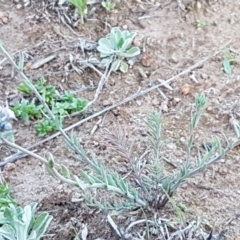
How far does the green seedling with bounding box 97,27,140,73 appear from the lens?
2.49 metres

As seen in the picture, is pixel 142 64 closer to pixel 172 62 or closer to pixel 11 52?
pixel 172 62

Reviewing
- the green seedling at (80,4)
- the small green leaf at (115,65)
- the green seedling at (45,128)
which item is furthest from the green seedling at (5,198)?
the green seedling at (80,4)

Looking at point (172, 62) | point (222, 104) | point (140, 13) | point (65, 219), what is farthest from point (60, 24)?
point (65, 219)

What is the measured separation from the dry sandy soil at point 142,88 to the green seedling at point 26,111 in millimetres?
33

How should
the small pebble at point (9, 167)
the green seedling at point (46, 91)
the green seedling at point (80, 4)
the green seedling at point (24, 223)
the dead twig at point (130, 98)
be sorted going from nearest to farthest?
1. the green seedling at point (24, 223)
2. the small pebble at point (9, 167)
3. the dead twig at point (130, 98)
4. the green seedling at point (46, 91)
5. the green seedling at point (80, 4)

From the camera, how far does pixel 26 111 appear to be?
2.31 m

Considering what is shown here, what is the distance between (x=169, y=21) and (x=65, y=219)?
3.60 feet

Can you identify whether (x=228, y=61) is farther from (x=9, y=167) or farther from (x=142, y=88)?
(x=9, y=167)

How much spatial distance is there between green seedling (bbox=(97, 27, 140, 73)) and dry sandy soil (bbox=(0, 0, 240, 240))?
0.15 ft

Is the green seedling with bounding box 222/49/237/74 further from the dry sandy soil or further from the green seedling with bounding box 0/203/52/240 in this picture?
the green seedling with bounding box 0/203/52/240

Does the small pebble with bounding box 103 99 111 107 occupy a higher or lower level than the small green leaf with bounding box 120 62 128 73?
lower

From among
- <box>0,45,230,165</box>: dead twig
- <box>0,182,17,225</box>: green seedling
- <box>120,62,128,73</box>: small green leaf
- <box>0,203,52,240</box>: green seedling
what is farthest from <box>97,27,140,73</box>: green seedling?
<box>0,203,52,240</box>: green seedling

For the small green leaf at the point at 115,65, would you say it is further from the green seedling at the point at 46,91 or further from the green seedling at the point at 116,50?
the green seedling at the point at 46,91

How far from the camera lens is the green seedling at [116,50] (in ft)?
8.16
